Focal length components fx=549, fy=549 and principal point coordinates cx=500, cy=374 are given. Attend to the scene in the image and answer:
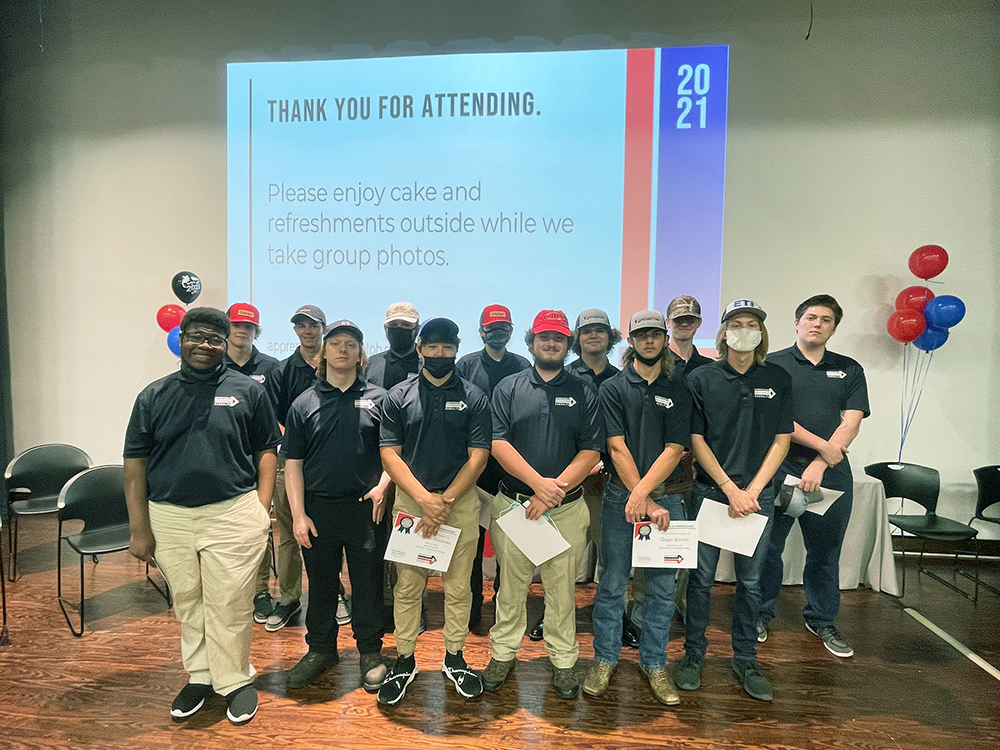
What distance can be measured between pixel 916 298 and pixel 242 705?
500 cm

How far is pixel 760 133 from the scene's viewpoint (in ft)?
14.3

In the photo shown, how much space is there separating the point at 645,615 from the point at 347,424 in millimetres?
1636

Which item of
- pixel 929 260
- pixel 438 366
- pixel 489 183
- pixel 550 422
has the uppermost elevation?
pixel 489 183

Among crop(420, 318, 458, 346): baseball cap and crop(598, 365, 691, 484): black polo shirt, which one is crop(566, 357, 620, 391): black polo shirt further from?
crop(420, 318, 458, 346): baseball cap

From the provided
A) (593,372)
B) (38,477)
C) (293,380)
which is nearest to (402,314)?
(293,380)

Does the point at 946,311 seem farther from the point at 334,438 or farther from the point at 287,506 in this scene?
the point at 287,506

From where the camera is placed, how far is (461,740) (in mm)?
2234

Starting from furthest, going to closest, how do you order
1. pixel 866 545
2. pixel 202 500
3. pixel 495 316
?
pixel 866 545 < pixel 495 316 < pixel 202 500

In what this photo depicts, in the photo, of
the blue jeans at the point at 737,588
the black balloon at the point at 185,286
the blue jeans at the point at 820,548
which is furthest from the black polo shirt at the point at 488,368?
the black balloon at the point at 185,286

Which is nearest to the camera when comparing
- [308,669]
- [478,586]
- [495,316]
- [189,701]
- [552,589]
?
[189,701]

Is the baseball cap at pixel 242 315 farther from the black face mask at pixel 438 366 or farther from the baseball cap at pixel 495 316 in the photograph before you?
the black face mask at pixel 438 366

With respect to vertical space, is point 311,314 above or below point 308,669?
above

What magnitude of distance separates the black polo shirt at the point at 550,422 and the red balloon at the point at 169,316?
3.56m

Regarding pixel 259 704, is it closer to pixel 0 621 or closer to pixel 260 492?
pixel 260 492
